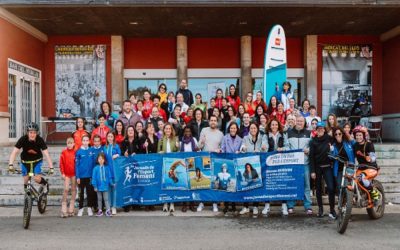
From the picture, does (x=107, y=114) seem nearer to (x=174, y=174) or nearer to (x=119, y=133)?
(x=119, y=133)

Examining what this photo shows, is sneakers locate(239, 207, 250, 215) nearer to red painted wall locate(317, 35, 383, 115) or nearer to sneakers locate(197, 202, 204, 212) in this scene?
sneakers locate(197, 202, 204, 212)

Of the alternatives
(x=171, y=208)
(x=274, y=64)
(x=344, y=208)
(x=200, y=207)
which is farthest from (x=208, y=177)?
(x=274, y=64)

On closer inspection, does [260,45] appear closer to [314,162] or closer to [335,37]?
[335,37]

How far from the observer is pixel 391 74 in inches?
758

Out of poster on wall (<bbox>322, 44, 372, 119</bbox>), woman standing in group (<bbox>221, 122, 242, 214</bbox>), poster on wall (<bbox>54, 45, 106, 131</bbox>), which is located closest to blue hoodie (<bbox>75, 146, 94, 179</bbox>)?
woman standing in group (<bbox>221, 122, 242, 214</bbox>)

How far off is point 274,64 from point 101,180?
8.08 meters

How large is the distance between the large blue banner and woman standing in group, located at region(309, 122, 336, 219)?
0.37m

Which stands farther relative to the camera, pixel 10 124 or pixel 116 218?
pixel 10 124

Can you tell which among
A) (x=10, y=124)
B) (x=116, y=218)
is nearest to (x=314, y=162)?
(x=116, y=218)

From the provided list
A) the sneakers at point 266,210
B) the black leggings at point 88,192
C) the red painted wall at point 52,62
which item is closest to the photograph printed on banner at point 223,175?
the sneakers at point 266,210

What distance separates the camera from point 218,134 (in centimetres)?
978

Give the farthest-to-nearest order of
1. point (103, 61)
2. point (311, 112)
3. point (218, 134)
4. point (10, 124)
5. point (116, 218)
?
point (103, 61), point (10, 124), point (311, 112), point (218, 134), point (116, 218)

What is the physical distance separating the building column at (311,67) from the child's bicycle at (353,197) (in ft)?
37.3

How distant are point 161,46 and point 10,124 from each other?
7.40 metres
